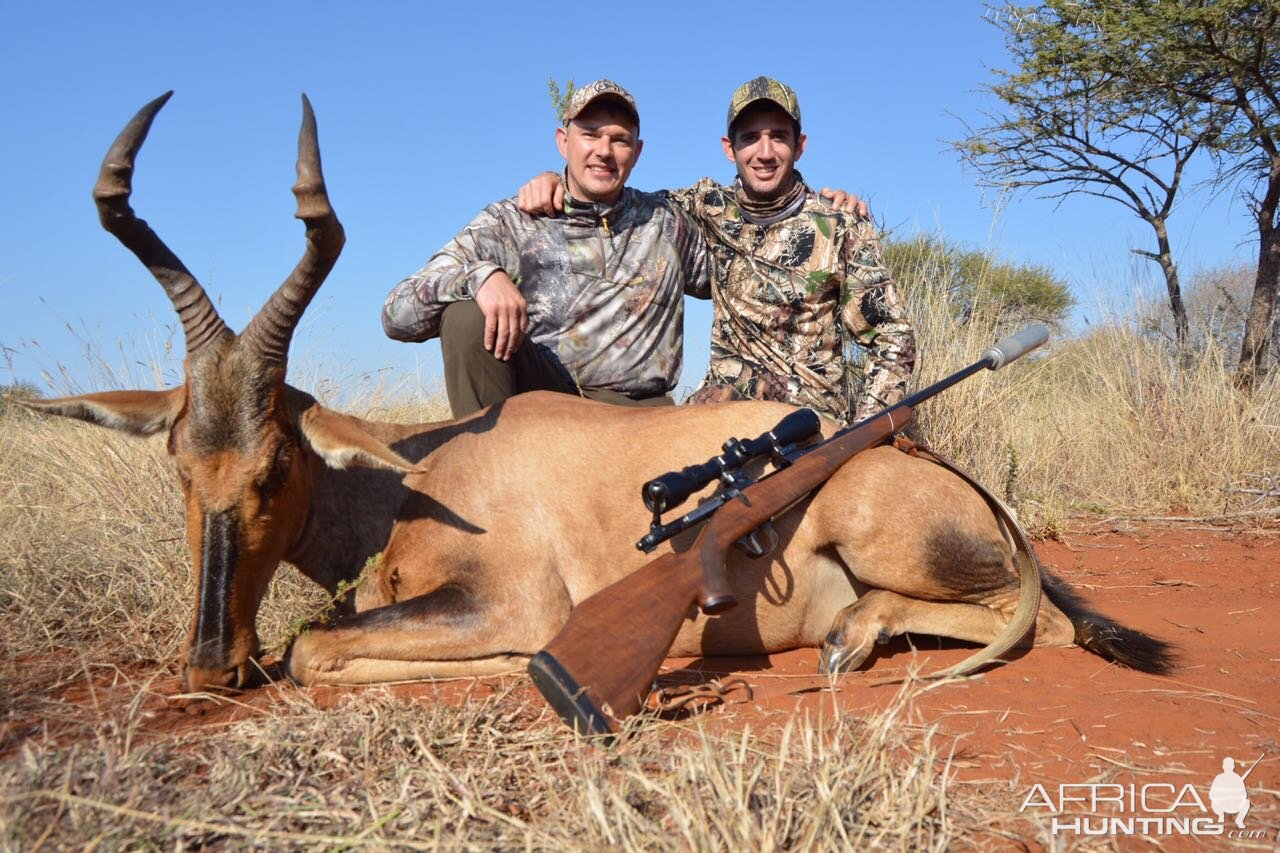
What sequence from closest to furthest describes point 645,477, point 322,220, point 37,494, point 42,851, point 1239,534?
point 42,851 < point 322,220 < point 645,477 < point 37,494 < point 1239,534

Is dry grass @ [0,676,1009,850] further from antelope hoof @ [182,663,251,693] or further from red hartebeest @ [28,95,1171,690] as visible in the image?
red hartebeest @ [28,95,1171,690]

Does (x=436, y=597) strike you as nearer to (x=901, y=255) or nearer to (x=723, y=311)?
(x=723, y=311)

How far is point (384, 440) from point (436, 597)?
99 centimetres

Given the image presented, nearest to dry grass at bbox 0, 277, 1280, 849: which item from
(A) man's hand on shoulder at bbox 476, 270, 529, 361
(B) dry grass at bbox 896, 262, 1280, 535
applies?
(A) man's hand on shoulder at bbox 476, 270, 529, 361

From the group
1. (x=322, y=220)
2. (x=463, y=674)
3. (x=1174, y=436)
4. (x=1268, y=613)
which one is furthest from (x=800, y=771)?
(x=1174, y=436)

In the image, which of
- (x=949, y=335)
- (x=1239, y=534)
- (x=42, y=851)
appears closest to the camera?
(x=42, y=851)

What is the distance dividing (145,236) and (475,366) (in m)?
2.14

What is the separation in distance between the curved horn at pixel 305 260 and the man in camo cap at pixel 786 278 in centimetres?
266

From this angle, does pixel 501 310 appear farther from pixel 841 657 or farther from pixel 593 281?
pixel 841 657

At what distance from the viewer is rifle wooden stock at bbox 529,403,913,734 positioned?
9.30 feet

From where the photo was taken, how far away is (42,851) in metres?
2.12

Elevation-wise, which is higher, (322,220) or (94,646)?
(322,220)

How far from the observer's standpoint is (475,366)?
5555 millimetres

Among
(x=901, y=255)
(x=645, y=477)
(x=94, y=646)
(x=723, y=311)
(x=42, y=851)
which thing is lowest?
(x=94, y=646)
